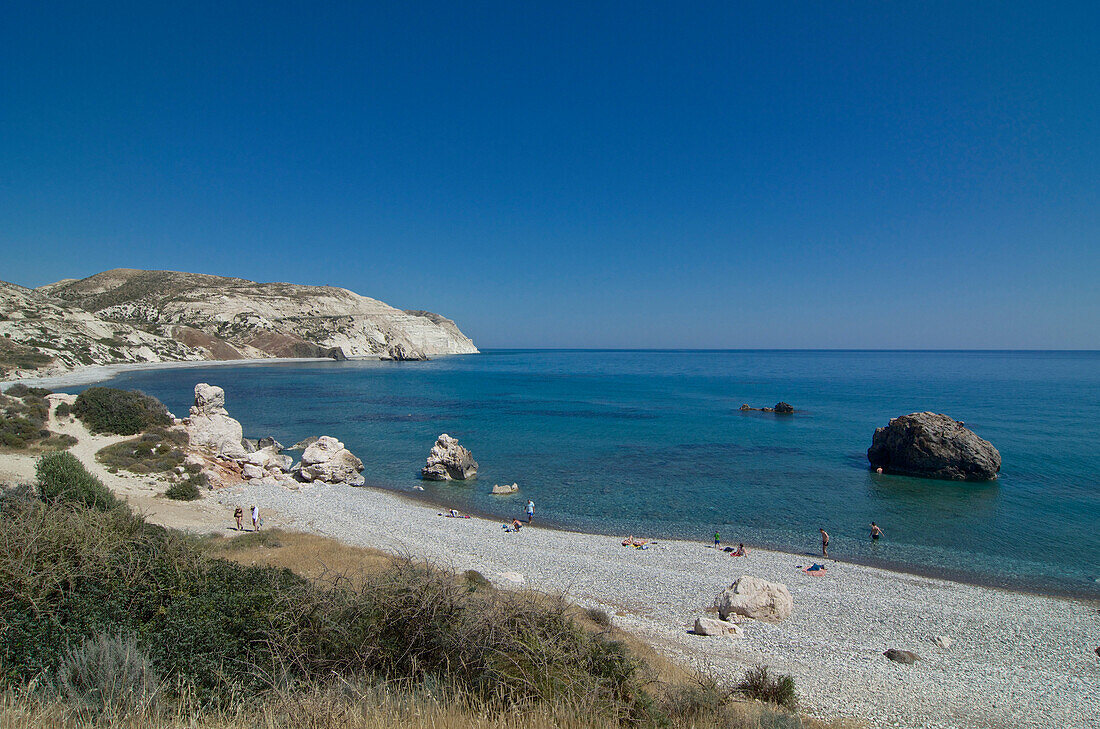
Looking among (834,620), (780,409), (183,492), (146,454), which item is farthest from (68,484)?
(780,409)

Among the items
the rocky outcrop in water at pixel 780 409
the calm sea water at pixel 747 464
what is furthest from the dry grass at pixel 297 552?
the rocky outcrop in water at pixel 780 409

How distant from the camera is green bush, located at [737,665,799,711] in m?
9.02

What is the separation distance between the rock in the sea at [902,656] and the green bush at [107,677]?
46.5 ft

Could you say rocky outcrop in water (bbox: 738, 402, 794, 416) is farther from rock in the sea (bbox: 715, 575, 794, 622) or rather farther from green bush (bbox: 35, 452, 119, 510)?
green bush (bbox: 35, 452, 119, 510)

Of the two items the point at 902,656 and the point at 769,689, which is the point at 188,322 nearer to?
the point at 769,689

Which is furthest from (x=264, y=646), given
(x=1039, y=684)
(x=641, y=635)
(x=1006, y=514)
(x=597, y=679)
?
(x=1006, y=514)

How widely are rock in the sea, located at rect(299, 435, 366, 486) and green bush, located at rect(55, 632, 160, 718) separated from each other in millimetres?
24695

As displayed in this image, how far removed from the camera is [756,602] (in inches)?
554

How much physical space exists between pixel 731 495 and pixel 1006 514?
12499 millimetres

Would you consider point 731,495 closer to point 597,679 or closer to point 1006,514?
point 1006,514

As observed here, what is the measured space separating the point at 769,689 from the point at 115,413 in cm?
3436

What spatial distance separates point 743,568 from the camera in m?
18.4

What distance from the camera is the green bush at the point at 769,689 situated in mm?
9023

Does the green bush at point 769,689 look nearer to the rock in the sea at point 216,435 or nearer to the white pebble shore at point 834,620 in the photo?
the white pebble shore at point 834,620
